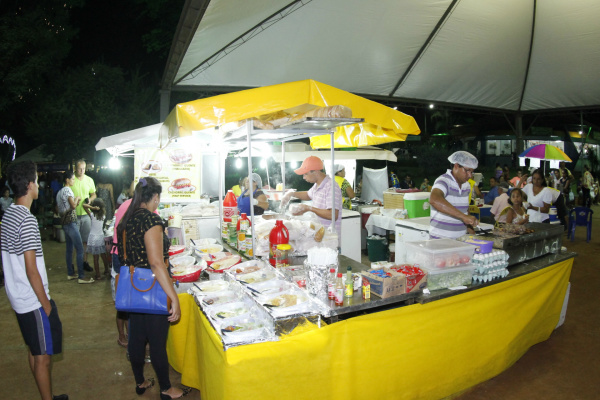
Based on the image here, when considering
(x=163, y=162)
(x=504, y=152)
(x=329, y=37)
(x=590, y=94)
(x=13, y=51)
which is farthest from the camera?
(x=504, y=152)

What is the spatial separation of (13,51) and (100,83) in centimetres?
347

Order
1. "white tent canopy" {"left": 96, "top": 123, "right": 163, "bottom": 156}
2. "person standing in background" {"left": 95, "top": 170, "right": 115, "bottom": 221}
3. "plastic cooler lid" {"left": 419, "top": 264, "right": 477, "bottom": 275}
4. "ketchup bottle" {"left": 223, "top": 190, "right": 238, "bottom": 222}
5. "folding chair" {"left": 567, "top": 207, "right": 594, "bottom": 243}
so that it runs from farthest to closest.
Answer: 1. "folding chair" {"left": 567, "top": 207, "right": 594, "bottom": 243}
2. "person standing in background" {"left": 95, "top": 170, "right": 115, "bottom": 221}
3. "white tent canopy" {"left": 96, "top": 123, "right": 163, "bottom": 156}
4. "ketchup bottle" {"left": 223, "top": 190, "right": 238, "bottom": 222}
5. "plastic cooler lid" {"left": 419, "top": 264, "right": 477, "bottom": 275}

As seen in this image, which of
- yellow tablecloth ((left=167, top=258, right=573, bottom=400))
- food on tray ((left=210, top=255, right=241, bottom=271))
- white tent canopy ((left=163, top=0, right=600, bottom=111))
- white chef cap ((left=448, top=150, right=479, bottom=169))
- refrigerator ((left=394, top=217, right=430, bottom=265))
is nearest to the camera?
yellow tablecloth ((left=167, top=258, right=573, bottom=400))

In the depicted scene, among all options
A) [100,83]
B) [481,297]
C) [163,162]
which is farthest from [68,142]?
[481,297]

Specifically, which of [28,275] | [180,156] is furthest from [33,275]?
[180,156]

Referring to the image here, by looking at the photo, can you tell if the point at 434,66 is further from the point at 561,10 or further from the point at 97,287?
the point at 97,287

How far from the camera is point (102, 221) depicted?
254 inches

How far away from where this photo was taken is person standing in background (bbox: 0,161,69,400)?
2.68 meters

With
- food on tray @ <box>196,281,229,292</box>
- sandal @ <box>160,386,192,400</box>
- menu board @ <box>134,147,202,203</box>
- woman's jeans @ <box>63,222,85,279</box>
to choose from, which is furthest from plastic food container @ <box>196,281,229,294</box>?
woman's jeans @ <box>63,222,85,279</box>

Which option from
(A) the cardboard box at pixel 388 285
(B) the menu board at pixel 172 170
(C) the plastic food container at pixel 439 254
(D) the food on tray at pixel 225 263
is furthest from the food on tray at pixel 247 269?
(B) the menu board at pixel 172 170

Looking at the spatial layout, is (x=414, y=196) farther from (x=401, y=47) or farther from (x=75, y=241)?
(x=75, y=241)

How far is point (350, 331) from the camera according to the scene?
100 inches

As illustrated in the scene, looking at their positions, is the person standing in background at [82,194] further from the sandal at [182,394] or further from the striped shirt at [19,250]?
the sandal at [182,394]

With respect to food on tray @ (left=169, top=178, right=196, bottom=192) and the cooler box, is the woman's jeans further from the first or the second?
the cooler box
